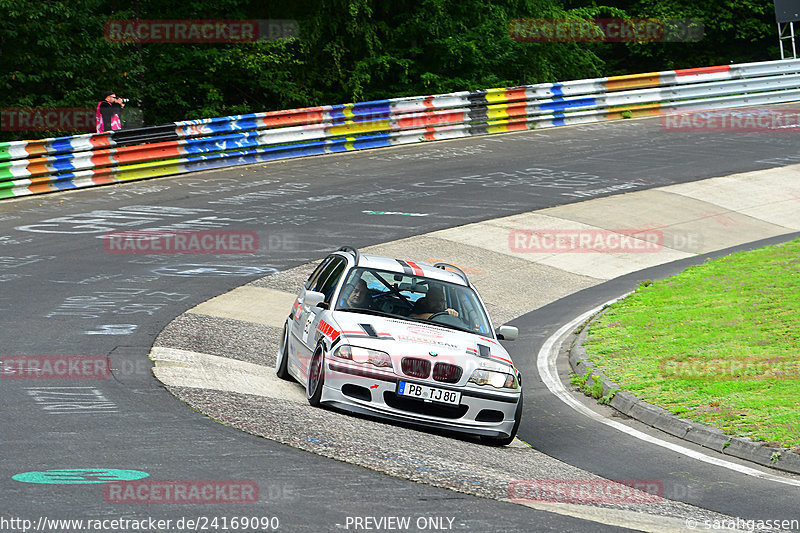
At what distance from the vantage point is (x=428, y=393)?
9.33 metres

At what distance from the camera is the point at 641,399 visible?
1123cm

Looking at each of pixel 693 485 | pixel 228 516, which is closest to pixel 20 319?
pixel 228 516

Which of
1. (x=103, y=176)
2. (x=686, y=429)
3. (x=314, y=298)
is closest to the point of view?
(x=686, y=429)

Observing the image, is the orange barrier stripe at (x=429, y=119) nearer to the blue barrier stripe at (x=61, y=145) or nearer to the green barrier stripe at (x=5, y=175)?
the blue barrier stripe at (x=61, y=145)

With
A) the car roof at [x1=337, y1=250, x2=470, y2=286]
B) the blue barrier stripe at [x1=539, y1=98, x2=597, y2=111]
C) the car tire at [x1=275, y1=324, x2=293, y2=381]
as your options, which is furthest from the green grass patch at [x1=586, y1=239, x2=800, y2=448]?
the blue barrier stripe at [x1=539, y1=98, x2=597, y2=111]

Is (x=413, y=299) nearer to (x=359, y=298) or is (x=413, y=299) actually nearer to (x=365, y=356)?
(x=359, y=298)

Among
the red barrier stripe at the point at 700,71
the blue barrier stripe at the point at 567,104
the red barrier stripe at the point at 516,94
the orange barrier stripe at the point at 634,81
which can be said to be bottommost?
the blue barrier stripe at the point at 567,104

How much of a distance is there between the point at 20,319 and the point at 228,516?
7.43 metres

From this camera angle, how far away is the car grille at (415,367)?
935 cm

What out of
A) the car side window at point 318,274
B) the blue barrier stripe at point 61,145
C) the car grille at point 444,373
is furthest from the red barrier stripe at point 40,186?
the car grille at point 444,373

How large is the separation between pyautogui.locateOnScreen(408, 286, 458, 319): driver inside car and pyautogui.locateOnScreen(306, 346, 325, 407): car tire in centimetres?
117

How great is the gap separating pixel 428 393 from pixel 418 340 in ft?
1.84

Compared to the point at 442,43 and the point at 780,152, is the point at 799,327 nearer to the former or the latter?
the point at 780,152

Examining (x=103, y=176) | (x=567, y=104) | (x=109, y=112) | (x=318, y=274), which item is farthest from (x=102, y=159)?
(x=567, y=104)
